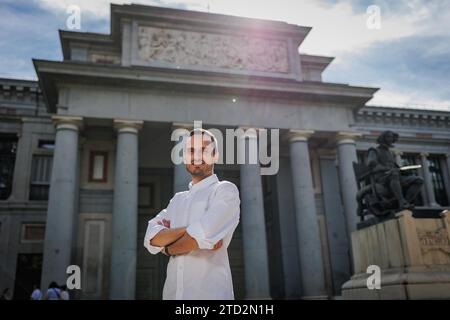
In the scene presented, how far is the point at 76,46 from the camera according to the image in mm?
20578

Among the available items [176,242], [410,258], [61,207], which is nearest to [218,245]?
[176,242]

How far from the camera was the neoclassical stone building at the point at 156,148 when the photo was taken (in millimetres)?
17469

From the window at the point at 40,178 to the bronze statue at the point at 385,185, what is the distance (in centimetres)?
1818

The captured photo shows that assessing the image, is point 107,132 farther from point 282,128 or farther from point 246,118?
point 282,128

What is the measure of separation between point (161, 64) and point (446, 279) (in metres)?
15.7

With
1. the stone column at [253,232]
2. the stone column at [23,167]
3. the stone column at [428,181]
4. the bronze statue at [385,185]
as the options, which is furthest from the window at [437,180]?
the stone column at [23,167]

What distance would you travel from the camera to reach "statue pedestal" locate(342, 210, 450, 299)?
7734mm

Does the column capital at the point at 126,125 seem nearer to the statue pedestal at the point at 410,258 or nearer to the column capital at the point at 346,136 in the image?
the column capital at the point at 346,136

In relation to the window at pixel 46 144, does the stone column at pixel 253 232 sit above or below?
below

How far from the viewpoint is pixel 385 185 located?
9625 millimetres

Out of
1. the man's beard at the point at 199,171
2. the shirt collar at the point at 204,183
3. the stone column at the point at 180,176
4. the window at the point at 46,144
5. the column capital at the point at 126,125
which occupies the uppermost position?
the window at the point at 46,144

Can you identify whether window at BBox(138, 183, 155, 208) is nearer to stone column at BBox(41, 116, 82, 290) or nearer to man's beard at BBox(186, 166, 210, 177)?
stone column at BBox(41, 116, 82, 290)

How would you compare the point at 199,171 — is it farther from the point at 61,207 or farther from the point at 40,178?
the point at 40,178
